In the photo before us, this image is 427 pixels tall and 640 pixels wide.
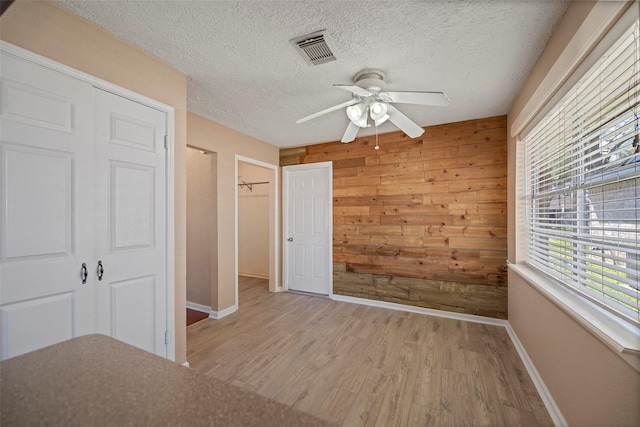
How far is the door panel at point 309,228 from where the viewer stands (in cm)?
431

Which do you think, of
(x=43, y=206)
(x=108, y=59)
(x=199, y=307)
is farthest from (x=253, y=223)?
(x=43, y=206)

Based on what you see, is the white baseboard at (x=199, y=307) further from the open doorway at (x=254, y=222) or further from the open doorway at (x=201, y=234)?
the open doorway at (x=254, y=222)

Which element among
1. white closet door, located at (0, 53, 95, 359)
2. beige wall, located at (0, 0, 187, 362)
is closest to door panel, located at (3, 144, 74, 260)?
white closet door, located at (0, 53, 95, 359)

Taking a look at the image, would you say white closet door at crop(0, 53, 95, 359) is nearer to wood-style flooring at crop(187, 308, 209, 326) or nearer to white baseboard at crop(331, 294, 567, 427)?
wood-style flooring at crop(187, 308, 209, 326)

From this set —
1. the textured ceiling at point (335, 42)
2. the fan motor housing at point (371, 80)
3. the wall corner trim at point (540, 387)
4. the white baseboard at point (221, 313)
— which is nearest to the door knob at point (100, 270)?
the textured ceiling at point (335, 42)

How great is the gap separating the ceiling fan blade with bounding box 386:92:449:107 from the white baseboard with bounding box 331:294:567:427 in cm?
209

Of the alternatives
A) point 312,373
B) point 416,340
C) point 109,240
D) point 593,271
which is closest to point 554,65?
point 593,271

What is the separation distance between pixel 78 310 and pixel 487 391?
9.14 ft

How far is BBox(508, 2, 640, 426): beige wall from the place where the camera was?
1.14 m

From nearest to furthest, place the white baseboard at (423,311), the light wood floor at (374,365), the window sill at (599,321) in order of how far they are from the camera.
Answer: the window sill at (599,321)
the light wood floor at (374,365)
the white baseboard at (423,311)

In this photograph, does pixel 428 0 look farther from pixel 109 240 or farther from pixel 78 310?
pixel 78 310

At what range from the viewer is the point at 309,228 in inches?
175

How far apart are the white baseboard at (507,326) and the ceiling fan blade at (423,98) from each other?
6.87 ft

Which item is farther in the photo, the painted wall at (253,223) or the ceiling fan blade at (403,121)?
the painted wall at (253,223)
